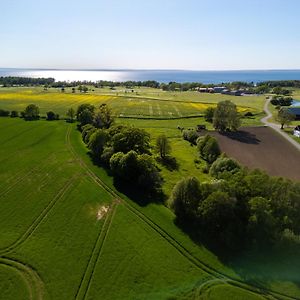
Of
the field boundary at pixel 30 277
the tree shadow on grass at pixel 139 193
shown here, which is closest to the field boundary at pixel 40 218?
the field boundary at pixel 30 277

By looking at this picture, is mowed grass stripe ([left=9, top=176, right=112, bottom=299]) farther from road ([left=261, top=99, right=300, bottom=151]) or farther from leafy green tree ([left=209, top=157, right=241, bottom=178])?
road ([left=261, top=99, right=300, bottom=151])

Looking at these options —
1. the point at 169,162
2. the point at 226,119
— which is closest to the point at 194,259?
the point at 169,162

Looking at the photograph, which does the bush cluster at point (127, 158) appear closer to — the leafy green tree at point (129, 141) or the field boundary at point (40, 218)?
the leafy green tree at point (129, 141)

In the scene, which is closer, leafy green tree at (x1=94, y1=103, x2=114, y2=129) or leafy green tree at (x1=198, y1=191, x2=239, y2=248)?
leafy green tree at (x1=198, y1=191, x2=239, y2=248)

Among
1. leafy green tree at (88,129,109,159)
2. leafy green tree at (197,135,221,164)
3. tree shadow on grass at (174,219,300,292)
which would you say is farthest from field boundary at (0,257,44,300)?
leafy green tree at (197,135,221,164)

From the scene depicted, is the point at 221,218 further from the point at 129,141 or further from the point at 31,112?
the point at 31,112

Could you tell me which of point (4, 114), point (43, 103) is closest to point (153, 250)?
point (4, 114)
